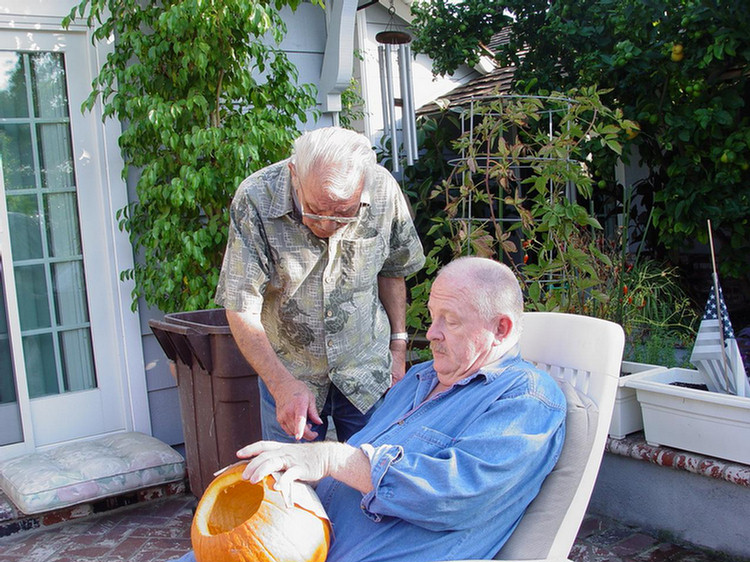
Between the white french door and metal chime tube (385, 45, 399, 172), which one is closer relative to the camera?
the white french door

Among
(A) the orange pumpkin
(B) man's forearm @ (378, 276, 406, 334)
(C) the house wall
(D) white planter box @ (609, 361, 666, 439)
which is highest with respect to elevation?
(C) the house wall

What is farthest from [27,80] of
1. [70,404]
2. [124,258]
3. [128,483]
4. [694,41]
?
[694,41]

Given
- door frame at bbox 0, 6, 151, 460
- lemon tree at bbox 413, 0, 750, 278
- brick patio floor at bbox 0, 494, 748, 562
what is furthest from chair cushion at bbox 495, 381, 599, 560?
lemon tree at bbox 413, 0, 750, 278

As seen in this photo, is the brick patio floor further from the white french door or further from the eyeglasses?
the eyeglasses

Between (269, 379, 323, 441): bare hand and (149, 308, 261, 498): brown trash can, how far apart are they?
3.18 feet

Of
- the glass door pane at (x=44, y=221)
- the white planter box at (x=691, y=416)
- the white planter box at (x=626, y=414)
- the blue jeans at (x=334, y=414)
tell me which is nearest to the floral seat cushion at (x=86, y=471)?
the glass door pane at (x=44, y=221)

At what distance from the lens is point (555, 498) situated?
1.44 metres

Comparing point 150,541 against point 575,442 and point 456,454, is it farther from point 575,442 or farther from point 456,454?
point 575,442

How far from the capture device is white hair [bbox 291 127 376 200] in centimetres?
181

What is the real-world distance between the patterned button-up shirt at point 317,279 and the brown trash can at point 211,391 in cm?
70

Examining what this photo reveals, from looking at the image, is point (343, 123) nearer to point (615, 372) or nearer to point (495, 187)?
point (495, 187)

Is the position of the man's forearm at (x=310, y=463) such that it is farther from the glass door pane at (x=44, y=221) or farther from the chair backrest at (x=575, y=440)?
the glass door pane at (x=44, y=221)

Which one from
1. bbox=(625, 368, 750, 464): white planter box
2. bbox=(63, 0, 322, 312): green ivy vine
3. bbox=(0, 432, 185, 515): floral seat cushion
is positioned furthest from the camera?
bbox=(63, 0, 322, 312): green ivy vine

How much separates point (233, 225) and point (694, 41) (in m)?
3.19
